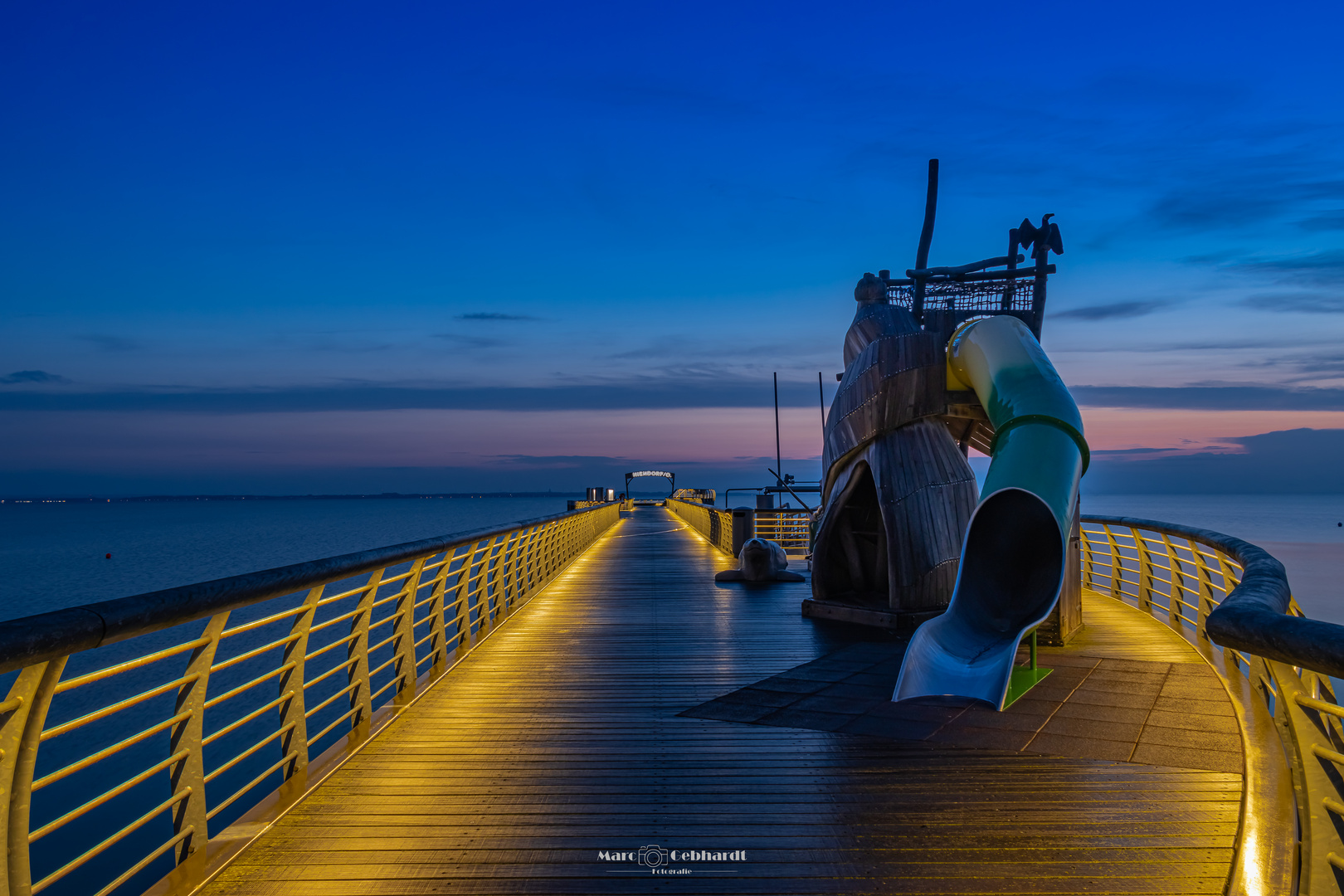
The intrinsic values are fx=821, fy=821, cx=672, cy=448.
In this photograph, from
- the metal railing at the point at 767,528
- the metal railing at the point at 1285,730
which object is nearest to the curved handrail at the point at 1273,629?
the metal railing at the point at 1285,730

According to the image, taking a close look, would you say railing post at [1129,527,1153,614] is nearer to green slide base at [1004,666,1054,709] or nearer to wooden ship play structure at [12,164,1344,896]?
wooden ship play structure at [12,164,1344,896]

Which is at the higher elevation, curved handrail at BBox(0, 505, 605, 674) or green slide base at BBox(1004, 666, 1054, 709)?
curved handrail at BBox(0, 505, 605, 674)

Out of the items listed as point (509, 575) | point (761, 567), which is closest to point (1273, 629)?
point (509, 575)

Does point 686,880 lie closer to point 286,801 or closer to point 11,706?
point 286,801

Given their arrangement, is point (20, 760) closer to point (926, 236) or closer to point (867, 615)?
point (867, 615)

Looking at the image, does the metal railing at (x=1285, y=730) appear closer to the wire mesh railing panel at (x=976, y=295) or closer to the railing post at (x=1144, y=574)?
the railing post at (x=1144, y=574)

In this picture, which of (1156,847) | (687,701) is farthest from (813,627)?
(1156,847)

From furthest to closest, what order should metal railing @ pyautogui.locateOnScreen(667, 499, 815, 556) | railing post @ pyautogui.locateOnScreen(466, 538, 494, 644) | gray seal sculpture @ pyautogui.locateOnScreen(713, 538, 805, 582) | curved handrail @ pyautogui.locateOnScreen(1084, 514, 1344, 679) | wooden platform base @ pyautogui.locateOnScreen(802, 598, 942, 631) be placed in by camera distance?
metal railing @ pyautogui.locateOnScreen(667, 499, 815, 556)
gray seal sculpture @ pyautogui.locateOnScreen(713, 538, 805, 582)
wooden platform base @ pyautogui.locateOnScreen(802, 598, 942, 631)
railing post @ pyautogui.locateOnScreen(466, 538, 494, 644)
curved handrail @ pyautogui.locateOnScreen(1084, 514, 1344, 679)

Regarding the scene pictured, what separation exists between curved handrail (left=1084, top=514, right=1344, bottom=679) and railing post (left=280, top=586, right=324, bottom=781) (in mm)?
3266

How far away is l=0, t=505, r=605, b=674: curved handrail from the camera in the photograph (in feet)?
6.05

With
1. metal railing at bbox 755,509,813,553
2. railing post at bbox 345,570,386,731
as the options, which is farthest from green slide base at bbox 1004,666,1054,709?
metal railing at bbox 755,509,813,553

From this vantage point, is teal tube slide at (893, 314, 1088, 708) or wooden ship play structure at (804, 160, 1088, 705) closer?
teal tube slide at (893, 314, 1088, 708)

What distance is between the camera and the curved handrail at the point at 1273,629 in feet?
5.58

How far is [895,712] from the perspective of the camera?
192 inches
